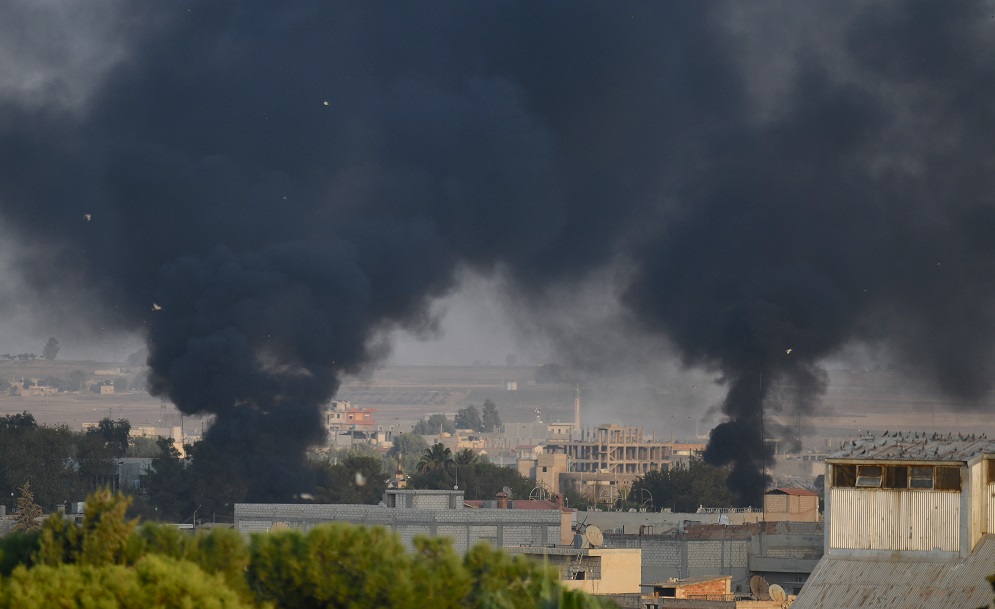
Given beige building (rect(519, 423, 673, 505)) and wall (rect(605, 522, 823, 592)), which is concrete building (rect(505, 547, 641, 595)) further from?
beige building (rect(519, 423, 673, 505))

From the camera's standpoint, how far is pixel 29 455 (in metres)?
90.0

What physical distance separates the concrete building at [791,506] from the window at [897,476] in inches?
1397

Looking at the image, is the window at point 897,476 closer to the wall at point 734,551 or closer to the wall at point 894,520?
the wall at point 894,520

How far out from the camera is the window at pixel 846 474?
25641 millimetres

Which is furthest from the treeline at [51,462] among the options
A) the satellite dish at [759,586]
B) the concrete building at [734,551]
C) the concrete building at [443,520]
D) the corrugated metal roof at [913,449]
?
the corrugated metal roof at [913,449]

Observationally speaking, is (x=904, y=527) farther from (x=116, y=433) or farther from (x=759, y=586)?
(x=116, y=433)

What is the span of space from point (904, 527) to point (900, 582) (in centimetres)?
88

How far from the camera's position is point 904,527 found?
25.3 m

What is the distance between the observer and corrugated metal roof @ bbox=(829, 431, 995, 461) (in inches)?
1000

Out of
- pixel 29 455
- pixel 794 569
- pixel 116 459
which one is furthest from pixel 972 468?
pixel 116 459

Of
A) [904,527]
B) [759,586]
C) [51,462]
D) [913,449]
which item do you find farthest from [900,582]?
[51,462]

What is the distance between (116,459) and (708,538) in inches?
2107

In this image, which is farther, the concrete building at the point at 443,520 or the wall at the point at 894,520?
the concrete building at the point at 443,520

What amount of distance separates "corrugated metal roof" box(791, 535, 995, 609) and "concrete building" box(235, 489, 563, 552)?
97.8 feet
